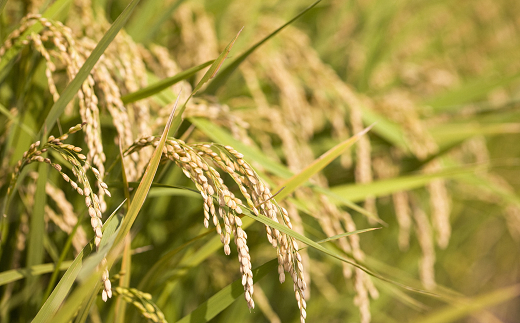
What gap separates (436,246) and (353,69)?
1.45 m

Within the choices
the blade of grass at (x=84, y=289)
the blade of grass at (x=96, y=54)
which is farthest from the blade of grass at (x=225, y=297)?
the blade of grass at (x=96, y=54)

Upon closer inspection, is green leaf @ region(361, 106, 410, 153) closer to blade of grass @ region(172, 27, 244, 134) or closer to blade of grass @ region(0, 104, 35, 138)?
blade of grass @ region(172, 27, 244, 134)

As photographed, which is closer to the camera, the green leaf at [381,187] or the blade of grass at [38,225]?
the blade of grass at [38,225]

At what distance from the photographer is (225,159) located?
0.67 meters

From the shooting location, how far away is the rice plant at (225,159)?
688 mm

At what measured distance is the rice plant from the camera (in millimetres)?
688

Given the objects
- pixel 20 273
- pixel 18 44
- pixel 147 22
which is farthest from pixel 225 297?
pixel 147 22

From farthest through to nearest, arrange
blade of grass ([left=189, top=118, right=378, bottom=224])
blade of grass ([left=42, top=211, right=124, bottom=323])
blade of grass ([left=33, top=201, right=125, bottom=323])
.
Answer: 1. blade of grass ([left=189, top=118, right=378, bottom=224])
2. blade of grass ([left=33, top=201, right=125, bottom=323])
3. blade of grass ([left=42, top=211, right=124, bottom=323])

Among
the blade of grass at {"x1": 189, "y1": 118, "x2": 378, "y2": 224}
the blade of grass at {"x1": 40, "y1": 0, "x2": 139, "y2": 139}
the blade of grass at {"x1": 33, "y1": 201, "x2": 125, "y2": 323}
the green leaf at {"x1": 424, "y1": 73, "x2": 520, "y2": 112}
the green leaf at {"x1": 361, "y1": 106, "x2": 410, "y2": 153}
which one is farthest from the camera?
the green leaf at {"x1": 424, "y1": 73, "x2": 520, "y2": 112}

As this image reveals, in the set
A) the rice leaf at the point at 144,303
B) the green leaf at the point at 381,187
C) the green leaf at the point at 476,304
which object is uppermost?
the rice leaf at the point at 144,303

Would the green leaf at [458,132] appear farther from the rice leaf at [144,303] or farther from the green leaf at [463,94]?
the rice leaf at [144,303]

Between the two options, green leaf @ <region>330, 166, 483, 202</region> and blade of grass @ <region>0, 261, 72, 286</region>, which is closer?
blade of grass @ <region>0, 261, 72, 286</region>

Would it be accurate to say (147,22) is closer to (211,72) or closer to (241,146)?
(241,146)

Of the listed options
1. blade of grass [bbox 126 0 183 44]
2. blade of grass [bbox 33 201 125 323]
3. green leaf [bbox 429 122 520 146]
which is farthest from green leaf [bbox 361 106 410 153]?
blade of grass [bbox 33 201 125 323]
